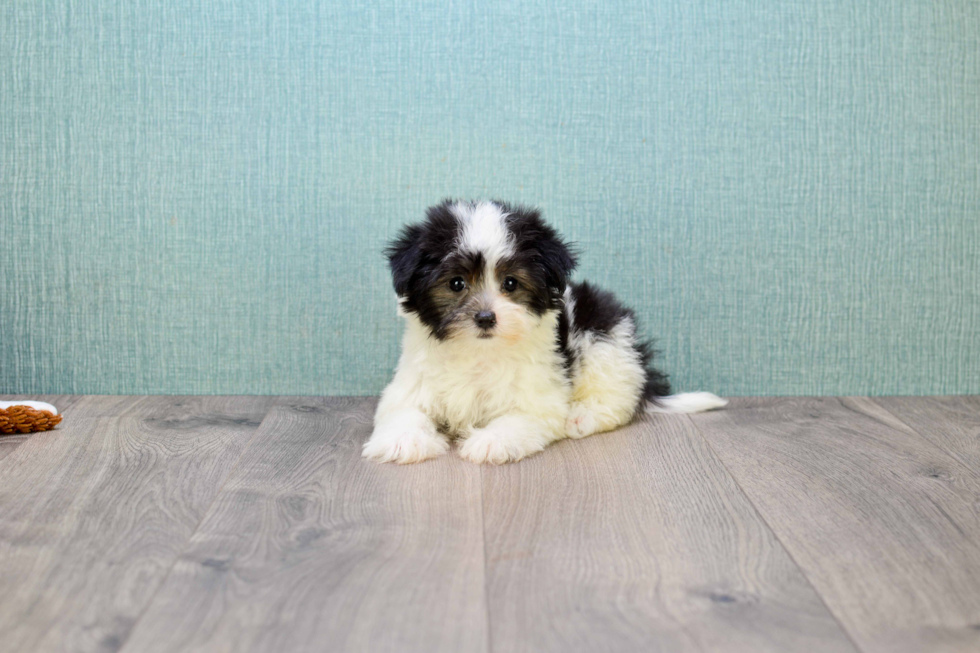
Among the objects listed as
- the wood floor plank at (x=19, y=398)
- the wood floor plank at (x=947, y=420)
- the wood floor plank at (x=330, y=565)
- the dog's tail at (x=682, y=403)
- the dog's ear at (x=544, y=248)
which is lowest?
the wood floor plank at (x=330, y=565)

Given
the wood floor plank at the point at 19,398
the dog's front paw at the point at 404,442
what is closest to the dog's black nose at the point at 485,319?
the dog's front paw at the point at 404,442

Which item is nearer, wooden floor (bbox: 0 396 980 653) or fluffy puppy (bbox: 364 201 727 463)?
wooden floor (bbox: 0 396 980 653)

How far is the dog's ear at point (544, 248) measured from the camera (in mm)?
2244

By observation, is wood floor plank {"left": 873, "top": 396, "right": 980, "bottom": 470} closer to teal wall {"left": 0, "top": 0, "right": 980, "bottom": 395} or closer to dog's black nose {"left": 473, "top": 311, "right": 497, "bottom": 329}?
teal wall {"left": 0, "top": 0, "right": 980, "bottom": 395}

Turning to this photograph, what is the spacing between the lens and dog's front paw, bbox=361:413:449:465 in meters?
2.17

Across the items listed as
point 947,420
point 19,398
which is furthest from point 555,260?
point 19,398

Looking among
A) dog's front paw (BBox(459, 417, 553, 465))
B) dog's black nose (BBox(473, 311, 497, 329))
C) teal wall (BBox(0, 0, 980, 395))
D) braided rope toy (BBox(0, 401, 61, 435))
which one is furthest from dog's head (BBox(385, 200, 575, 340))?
braided rope toy (BBox(0, 401, 61, 435))

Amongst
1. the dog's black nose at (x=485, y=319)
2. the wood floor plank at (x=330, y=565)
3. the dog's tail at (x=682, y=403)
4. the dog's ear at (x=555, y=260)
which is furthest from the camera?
the dog's tail at (x=682, y=403)

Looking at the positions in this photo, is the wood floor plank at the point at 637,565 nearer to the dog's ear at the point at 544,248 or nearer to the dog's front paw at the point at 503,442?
the dog's front paw at the point at 503,442

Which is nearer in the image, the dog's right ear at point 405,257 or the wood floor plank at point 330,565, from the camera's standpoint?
the wood floor plank at point 330,565

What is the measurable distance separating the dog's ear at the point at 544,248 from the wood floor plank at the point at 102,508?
3.16 ft

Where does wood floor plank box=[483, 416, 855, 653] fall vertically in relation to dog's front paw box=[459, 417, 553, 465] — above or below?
below

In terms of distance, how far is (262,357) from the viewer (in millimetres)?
2941

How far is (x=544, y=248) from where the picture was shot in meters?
2.27
